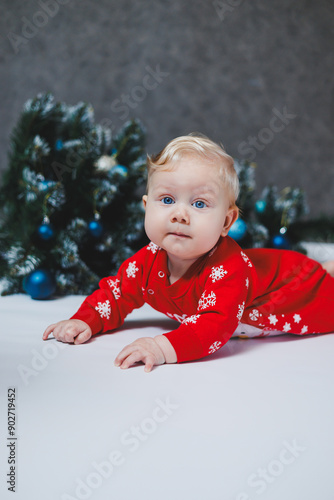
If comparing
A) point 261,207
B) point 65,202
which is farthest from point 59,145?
point 261,207

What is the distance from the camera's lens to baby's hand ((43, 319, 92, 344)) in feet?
3.27

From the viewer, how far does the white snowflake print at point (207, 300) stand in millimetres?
938

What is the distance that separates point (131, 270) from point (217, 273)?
0.68ft

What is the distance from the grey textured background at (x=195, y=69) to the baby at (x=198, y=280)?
136 cm

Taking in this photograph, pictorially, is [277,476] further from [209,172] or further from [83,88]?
[83,88]

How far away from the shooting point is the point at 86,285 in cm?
151

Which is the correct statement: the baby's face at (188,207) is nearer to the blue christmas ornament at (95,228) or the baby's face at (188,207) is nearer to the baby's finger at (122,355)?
the baby's finger at (122,355)

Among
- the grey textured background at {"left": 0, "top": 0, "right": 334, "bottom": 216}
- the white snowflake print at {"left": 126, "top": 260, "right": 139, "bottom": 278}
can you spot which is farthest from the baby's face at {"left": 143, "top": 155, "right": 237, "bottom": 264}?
the grey textured background at {"left": 0, "top": 0, "right": 334, "bottom": 216}

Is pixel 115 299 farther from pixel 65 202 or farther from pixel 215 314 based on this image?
pixel 65 202

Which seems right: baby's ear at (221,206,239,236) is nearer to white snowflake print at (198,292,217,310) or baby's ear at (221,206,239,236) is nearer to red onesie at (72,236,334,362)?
red onesie at (72,236,334,362)

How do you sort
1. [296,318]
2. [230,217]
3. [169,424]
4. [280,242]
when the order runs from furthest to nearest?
[280,242] < [296,318] < [230,217] < [169,424]

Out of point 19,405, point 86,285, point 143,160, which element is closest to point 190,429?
point 19,405

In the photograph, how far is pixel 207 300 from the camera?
3.10 feet

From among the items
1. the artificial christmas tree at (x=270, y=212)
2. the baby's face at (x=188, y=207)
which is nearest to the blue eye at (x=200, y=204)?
the baby's face at (x=188, y=207)
